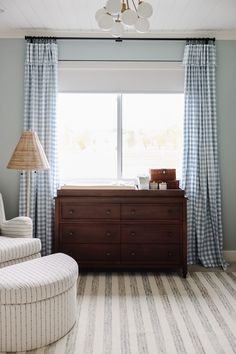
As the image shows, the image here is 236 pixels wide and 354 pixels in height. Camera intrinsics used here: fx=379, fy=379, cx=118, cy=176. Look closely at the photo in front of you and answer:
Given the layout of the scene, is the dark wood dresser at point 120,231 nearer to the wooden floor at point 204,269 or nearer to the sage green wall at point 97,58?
the wooden floor at point 204,269

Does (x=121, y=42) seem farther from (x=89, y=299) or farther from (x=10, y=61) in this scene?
(x=89, y=299)

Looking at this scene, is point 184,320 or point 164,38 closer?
point 184,320

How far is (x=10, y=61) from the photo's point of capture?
4250 mm

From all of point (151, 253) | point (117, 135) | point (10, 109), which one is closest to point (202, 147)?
point (117, 135)

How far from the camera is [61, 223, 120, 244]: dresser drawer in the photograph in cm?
384

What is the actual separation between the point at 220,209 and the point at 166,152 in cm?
90

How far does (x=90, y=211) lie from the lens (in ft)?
12.6

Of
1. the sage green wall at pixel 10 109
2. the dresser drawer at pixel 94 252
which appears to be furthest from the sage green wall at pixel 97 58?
the dresser drawer at pixel 94 252

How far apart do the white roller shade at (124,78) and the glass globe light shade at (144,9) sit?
1.78 m

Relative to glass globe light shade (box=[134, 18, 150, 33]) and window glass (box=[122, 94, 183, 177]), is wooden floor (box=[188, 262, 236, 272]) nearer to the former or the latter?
window glass (box=[122, 94, 183, 177])

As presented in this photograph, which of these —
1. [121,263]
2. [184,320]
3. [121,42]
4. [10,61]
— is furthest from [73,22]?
[184,320]

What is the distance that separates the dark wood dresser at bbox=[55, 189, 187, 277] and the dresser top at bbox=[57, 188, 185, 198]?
0.01 m

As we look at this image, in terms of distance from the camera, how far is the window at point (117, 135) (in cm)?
442

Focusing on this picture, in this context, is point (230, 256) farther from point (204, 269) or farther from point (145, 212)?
point (145, 212)
